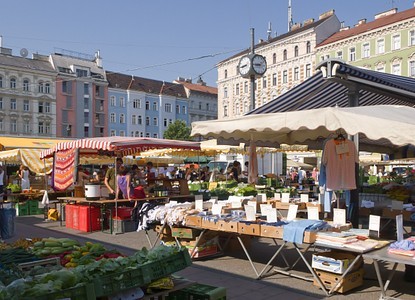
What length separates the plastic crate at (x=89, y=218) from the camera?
10.7m

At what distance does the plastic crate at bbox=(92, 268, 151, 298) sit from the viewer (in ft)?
11.1

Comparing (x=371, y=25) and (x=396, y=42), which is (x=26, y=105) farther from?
(x=396, y=42)

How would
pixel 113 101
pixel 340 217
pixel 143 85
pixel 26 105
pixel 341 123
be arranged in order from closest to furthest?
pixel 341 123 < pixel 340 217 < pixel 26 105 < pixel 113 101 < pixel 143 85

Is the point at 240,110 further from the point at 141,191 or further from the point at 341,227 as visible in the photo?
the point at 341,227

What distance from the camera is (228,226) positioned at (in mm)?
6324

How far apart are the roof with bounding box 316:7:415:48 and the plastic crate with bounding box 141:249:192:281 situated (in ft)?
136

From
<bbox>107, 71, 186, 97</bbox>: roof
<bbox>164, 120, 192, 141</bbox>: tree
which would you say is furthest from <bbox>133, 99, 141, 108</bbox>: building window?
<bbox>164, 120, 192, 141</bbox>: tree

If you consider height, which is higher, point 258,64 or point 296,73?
point 296,73

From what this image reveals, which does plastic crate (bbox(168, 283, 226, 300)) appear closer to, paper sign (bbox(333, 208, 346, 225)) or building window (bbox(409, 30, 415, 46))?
paper sign (bbox(333, 208, 346, 225))

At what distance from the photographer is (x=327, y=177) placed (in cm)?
712

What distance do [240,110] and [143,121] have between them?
1533cm

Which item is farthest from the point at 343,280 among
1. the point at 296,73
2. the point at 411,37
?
the point at 296,73

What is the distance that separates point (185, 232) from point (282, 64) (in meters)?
47.8

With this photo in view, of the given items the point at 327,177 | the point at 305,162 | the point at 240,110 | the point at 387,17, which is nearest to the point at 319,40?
the point at 387,17
